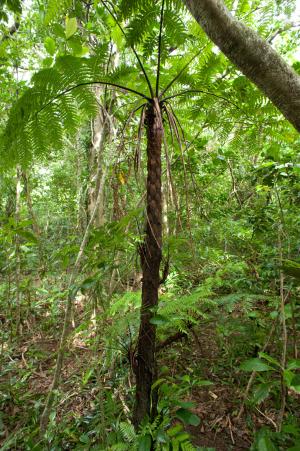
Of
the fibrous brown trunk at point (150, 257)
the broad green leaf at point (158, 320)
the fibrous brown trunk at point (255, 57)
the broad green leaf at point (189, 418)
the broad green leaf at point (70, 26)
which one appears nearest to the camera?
the fibrous brown trunk at point (255, 57)

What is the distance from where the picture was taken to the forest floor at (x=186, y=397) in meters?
2.07

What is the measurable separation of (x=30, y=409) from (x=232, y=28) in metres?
3.17

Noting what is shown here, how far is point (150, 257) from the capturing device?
1.41 metres

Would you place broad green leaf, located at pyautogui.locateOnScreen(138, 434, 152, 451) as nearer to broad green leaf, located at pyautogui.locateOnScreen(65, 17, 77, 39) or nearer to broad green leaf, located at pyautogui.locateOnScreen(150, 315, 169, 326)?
broad green leaf, located at pyautogui.locateOnScreen(150, 315, 169, 326)

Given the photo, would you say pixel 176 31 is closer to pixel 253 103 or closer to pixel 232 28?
pixel 232 28

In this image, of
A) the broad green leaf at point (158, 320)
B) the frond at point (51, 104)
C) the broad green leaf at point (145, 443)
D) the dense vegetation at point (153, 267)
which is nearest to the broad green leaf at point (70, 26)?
the dense vegetation at point (153, 267)

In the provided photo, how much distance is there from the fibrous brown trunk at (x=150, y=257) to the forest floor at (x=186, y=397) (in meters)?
0.45

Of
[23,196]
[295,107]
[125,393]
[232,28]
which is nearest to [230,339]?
[125,393]

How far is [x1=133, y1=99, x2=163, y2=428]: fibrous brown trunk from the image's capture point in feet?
4.61

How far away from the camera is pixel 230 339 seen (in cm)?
252

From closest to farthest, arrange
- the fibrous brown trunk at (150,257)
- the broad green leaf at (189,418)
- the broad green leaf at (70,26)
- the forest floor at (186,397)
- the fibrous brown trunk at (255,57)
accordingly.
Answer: the fibrous brown trunk at (255,57)
the fibrous brown trunk at (150,257)
the broad green leaf at (189,418)
the broad green leaf at (70,26)
the forest floor at (186,397)

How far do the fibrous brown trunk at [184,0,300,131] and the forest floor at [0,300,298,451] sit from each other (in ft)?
4.57

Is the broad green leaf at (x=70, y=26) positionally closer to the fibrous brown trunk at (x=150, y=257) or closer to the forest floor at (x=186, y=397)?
the fibrous brown trunk at (x=150, y=257)

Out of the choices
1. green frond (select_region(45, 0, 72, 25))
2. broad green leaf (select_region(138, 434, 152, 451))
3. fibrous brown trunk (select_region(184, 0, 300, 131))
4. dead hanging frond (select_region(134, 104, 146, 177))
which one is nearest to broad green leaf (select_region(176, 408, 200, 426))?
broad green leaf (select_region(138, 434, 152, 451))
